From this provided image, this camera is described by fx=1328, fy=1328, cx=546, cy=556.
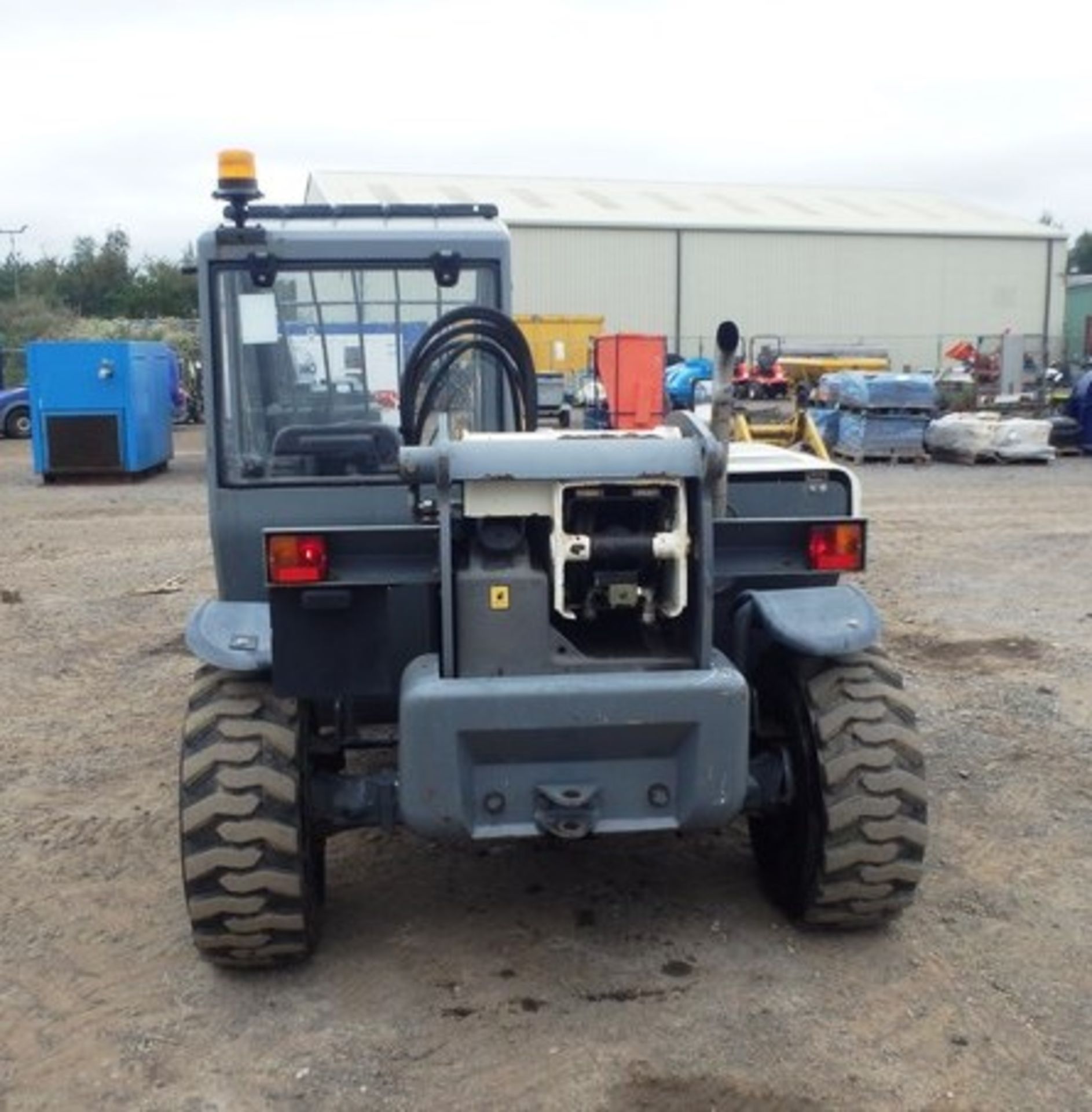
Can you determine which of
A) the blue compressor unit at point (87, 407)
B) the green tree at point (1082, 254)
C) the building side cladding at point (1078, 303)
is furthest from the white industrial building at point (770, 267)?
the green tree at point (1082, 254)

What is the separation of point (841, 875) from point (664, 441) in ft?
4.54

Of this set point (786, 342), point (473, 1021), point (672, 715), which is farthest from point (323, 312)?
point (786, 342)

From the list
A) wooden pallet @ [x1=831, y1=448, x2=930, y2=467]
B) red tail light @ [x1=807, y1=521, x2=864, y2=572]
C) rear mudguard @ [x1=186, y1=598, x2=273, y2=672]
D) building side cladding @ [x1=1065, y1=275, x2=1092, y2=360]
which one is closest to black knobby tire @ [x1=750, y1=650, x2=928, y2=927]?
red tail light @ [x1=807, y1=521, x2=864, y2=572]

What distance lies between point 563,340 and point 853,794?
2481 cm

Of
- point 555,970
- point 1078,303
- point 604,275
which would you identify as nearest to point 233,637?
point 555,970

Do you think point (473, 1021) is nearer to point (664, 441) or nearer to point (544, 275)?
point (664, 441)

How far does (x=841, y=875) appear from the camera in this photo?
390 centimetres

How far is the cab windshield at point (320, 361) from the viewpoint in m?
4.59

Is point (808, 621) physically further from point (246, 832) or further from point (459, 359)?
point (246, 832)

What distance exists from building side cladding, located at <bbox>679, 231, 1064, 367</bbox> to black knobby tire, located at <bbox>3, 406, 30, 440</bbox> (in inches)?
827

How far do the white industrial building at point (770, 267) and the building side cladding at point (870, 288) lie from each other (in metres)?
0.04

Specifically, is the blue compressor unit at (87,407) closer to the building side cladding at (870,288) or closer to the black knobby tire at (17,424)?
the black knobby tire at (17,424)

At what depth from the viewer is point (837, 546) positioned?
3.81m

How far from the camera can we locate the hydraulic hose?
14.6 feet
